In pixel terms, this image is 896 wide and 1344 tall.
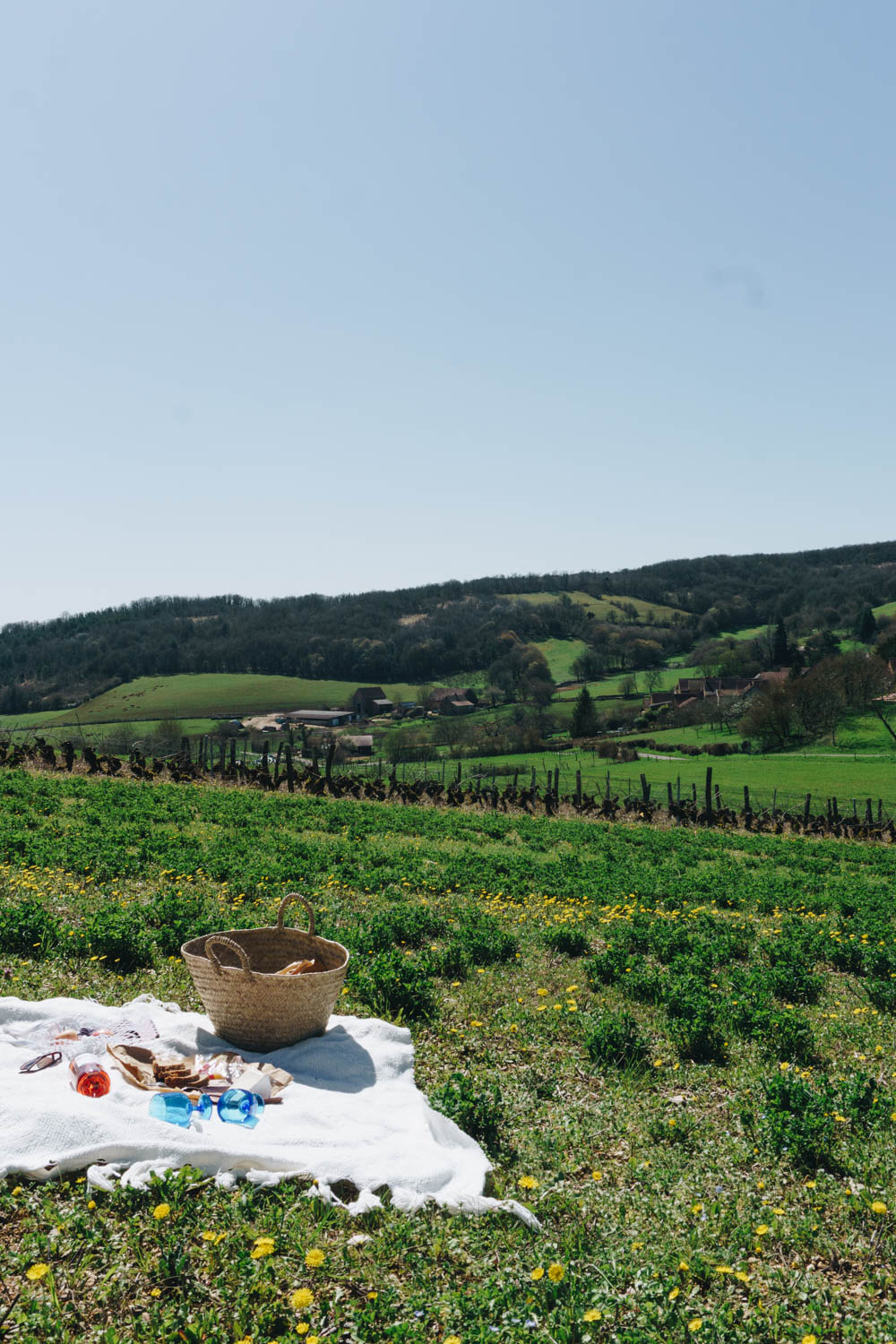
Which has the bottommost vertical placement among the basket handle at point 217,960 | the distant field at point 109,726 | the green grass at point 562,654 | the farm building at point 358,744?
the farm building at point 358,744

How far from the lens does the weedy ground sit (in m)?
3.45

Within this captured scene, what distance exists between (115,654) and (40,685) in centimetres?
1643

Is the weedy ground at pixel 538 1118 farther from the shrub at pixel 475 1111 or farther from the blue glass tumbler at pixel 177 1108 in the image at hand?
the blue glass tumbler at pixel 177 1108

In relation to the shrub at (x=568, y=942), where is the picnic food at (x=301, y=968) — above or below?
above

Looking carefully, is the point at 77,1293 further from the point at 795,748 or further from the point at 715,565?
the point at 715,565

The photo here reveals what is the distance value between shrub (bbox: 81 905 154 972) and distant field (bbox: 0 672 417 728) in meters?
91.5

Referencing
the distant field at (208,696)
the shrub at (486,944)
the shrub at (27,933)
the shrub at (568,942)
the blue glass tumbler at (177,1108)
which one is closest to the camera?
the blue glass tumbler at (177,1108)

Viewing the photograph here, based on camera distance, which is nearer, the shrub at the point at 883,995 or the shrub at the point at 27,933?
the shrub at the point at 27,933

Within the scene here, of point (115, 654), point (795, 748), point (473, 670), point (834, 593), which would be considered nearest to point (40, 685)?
point (115, 654)

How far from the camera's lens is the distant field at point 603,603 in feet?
559

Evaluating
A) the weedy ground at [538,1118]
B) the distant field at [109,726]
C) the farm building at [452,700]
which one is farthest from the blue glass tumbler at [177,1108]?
the farm building at [452,700]

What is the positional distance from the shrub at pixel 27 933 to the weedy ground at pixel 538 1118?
0.08 ft

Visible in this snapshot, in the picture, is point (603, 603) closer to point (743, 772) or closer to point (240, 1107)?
point (743, 772)

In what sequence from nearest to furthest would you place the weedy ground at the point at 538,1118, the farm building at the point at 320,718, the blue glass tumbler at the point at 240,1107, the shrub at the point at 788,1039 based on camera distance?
1. the weedy ground at the point at 538,1118
2. the blue glass tumbler at the point at 240,1107
3. the shrub at the point at 788,1039
4. the farm building at the point at 320,718
